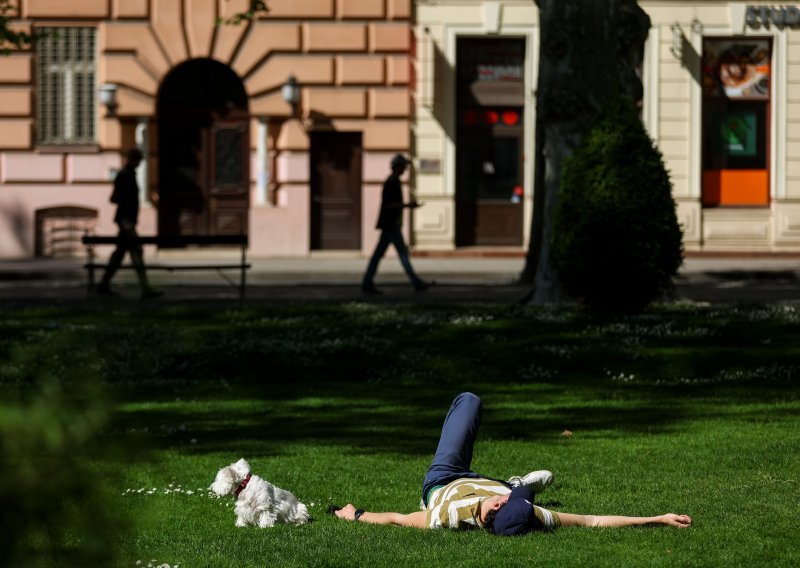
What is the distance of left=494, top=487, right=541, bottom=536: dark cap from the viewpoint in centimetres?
656

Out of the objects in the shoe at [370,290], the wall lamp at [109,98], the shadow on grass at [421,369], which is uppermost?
the wall lamp at [109,98]

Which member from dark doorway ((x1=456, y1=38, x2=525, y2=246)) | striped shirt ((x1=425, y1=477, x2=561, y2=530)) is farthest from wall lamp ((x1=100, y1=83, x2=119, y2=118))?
striped shirt ((x1=425, y1=477, x2=561, y2=530))

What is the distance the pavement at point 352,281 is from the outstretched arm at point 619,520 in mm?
11893

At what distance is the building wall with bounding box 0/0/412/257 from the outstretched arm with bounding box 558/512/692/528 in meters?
26.0

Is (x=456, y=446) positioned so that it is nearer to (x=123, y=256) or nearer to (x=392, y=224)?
(x=123, y=256)

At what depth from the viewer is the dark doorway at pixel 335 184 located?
32969 mm

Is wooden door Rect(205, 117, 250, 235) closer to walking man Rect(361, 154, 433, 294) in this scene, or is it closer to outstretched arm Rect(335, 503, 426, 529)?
walking man Rect(361, 154, 433, 294)

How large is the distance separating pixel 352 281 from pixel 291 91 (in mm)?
6976

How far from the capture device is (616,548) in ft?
20.7

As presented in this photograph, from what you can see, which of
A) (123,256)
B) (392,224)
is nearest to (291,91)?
(392,224)

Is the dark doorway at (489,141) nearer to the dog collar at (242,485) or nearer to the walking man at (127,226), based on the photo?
the walking man at (127,226)

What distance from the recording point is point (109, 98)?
106 ft

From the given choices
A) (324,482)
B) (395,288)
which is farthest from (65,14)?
(324,482)

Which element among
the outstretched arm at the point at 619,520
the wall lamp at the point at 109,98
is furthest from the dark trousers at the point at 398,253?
the outstretched arm at the point at 619,520
